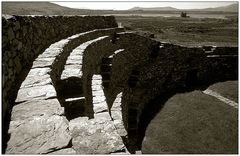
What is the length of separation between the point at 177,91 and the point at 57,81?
1439cm

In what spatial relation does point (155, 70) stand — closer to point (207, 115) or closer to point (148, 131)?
point (207, 115)

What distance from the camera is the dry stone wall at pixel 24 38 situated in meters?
4.25

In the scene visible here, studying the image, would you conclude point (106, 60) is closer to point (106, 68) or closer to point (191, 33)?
point (106, 68)

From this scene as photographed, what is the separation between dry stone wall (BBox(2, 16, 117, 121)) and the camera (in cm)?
425

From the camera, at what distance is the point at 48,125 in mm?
3455

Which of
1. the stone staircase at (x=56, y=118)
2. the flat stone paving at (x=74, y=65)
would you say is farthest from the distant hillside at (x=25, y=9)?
the stone staircase at (x=56, y=118)

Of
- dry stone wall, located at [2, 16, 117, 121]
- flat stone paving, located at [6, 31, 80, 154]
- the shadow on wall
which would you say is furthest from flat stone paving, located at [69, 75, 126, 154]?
the shadow on wall

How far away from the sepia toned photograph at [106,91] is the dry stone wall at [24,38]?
0.02 m

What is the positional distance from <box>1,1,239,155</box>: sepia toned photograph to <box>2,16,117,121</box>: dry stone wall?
21 millimetres

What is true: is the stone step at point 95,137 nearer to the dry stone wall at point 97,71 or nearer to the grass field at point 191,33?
the dry stone wall at point 97,71

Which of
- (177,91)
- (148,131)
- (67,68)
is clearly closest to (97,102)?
(67,68)

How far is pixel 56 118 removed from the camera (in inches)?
143

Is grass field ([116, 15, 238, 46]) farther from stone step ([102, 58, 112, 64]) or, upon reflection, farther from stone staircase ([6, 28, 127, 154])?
stone staircase ([6, 28, 127, 154])

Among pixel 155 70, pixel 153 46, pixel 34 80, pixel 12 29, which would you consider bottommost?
pixel 155 70
